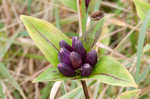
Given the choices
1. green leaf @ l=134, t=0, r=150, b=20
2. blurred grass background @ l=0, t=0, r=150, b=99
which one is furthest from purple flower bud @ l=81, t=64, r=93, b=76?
green leaf @ l=134, t=0, r=150, b=20

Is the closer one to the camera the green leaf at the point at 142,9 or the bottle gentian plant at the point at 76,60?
the bottle gentian plant at the point at 76,60

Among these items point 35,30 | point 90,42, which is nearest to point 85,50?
point 90,42

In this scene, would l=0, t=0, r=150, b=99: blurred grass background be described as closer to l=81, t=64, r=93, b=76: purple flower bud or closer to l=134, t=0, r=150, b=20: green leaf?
l=134, t=0, r=150, b=20: green leaf

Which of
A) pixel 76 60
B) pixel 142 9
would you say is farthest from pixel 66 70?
pixel 142 9

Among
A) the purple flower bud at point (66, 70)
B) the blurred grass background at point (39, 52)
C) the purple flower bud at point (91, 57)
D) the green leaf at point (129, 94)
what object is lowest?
the blurred grass background at point (39, 52)

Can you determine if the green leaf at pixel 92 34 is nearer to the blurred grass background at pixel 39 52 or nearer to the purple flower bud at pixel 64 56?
the purple flower bud at pixel 64 56

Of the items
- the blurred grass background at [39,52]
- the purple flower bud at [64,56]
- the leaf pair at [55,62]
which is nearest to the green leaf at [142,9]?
the blurred grass background at [39,52]
